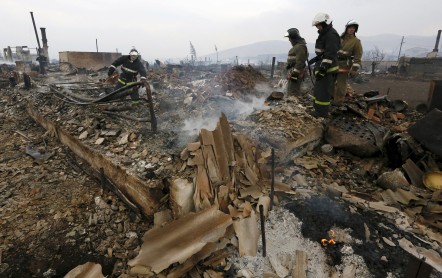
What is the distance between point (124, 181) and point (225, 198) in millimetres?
1453

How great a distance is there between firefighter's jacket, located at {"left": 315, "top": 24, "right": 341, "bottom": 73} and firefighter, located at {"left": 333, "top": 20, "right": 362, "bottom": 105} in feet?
3.66

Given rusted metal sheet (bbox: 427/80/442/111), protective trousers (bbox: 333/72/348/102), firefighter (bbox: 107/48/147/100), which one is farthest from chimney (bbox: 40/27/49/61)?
rusted metal sheet (bbox: 427/80/442/111)

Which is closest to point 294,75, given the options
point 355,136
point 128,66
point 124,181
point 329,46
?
point 329,46

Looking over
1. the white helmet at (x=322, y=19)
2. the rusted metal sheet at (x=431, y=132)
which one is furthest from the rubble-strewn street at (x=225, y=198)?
the white helmet at (x=322, y=19)

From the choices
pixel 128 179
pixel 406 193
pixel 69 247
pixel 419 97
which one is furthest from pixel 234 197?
pixel 419 97

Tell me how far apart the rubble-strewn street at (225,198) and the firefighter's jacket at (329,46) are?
96 centimetres

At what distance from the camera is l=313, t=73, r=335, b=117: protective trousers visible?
4750mm

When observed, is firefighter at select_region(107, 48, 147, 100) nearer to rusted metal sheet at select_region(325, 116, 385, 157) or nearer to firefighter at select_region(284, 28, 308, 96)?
firefighter at select_region(284, 28, 308, 96)

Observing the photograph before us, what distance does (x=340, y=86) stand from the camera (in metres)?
5.78

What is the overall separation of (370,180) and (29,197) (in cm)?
544

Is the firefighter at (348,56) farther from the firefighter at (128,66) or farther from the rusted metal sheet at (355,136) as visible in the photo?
the firefighter at (128,66)

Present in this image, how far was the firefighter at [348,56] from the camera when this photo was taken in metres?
5.59

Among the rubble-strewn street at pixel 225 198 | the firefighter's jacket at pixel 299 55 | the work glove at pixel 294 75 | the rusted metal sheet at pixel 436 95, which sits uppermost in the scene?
the firefighter's jacket at pixel 299 55

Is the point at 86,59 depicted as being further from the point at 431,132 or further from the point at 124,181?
the point at 431,132
